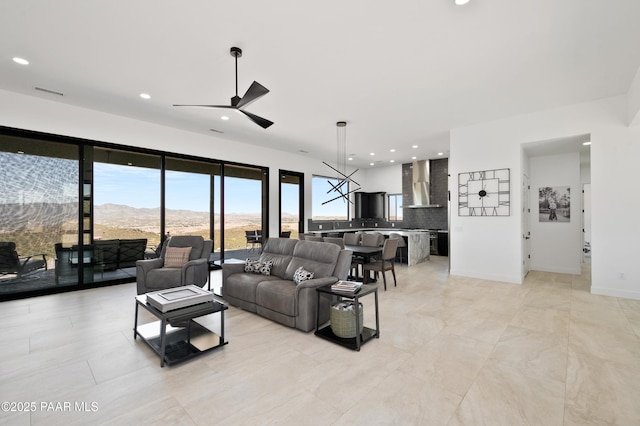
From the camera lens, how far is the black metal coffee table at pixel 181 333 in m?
2.62

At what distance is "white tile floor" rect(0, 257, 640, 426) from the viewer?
77.2 inches

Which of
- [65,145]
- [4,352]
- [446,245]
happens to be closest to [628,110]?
[446,245]

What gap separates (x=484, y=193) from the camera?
586 cm

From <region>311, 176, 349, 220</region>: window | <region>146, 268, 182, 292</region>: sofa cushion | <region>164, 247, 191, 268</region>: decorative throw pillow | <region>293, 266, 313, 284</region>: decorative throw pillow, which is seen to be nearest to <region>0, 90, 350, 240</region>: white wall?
<region>311, 176, 349, 220</region>: window

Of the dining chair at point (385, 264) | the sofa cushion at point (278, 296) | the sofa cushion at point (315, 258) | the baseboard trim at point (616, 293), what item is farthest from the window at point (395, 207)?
the sofa cushion at point (278, 296)

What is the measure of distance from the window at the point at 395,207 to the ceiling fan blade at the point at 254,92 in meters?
8.22

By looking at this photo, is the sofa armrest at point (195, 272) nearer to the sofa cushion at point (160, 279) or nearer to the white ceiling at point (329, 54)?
the sofa cushion at point (160, 279)

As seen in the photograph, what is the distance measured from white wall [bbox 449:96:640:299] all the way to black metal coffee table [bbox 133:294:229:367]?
5310 mm

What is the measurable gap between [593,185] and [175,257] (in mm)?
7134

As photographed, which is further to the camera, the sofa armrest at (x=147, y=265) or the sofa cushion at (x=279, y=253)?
the sofa armrest at (x=147, y=265)

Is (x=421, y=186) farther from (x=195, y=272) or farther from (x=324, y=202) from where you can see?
(x=195, y=272)

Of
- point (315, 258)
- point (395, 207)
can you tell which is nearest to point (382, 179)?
point (395, 207)

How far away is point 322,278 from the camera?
3.50 m

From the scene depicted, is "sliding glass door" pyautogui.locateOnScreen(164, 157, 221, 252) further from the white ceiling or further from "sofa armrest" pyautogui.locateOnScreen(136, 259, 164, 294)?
"sofa armrest" pyautogui.locateOnScreen(136, 259, 164, 294)
